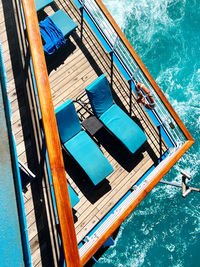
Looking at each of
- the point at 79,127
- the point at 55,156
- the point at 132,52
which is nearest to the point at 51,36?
the point at 132,52

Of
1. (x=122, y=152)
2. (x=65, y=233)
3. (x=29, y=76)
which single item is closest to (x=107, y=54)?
(x=122, y=152)

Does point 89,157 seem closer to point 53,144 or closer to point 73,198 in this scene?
point 73,198

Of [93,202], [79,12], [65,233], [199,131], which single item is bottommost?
[199,131]

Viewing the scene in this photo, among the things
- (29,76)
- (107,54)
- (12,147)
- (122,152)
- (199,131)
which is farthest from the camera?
(199,131)

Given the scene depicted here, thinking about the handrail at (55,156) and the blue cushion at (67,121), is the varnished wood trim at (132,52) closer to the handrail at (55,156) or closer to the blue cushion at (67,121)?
the blue cushion at (67,121)

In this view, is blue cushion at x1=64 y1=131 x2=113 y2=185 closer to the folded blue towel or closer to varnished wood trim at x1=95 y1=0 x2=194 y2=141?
varnished wood trim at x1=95 y1=0 x2=194 y2=141

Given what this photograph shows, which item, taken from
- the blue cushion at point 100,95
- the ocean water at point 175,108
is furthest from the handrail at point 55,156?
the ocean water at point 175,108

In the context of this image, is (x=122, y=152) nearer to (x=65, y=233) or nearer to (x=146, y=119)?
(x=146, y=119)
